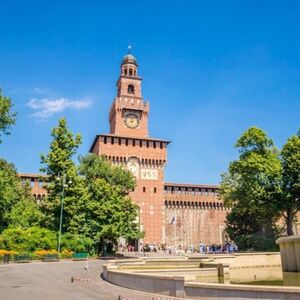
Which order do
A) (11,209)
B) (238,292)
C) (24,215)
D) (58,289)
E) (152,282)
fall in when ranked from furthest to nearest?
1. (11,209)
2. (24,215)
3. (58,289)
4. (152,282)
5. (238,292)

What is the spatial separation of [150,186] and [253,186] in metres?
23.4

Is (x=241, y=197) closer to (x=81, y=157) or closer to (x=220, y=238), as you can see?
(x=81, y=157)

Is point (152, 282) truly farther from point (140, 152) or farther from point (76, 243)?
point (140, 152)

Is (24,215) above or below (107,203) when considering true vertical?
below

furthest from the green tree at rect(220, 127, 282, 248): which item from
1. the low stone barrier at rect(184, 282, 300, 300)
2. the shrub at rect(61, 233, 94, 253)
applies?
the low stone barrier at rect(184, 282, 300, 300)

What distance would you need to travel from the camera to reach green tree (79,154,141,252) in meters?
40.7

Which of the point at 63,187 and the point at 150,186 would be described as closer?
the point at 63,187

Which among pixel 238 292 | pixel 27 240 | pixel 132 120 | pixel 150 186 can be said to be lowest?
pixel 238 292

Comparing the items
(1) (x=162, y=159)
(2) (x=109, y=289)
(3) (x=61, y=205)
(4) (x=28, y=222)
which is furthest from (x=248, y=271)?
(1) (x=162, y=159)

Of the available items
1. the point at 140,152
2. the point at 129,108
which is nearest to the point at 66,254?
the point at 140,152

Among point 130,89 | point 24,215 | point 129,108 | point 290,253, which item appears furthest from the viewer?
point 130,89

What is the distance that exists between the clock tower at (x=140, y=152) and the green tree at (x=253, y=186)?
14.2 metres

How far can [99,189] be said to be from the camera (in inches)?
1673

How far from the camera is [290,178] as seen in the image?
40.8 meters
